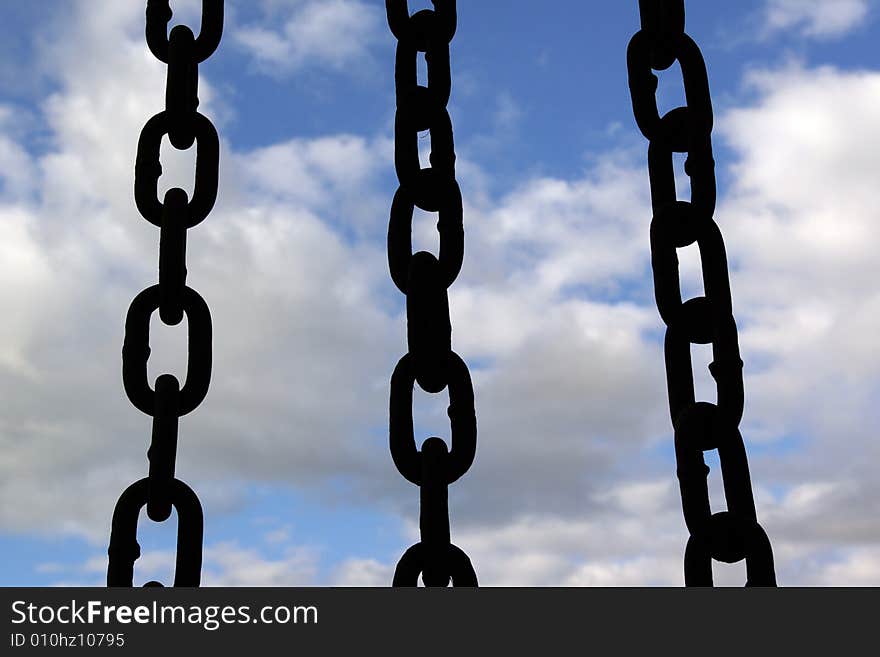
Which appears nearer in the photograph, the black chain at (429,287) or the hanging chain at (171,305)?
the black chain at (429,287)

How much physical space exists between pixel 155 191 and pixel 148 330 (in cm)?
30

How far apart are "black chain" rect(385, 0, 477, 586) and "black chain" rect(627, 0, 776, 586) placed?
→ 0.38 meters

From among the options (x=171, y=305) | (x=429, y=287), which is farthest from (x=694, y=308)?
(x=171, y=305)

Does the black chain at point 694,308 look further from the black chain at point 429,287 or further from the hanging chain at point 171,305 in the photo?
the hanging chain at point 171,305

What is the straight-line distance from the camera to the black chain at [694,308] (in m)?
2.10

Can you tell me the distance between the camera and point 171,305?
2285 mm

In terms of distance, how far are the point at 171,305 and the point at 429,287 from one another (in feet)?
1.70

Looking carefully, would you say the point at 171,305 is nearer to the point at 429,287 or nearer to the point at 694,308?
the point at 429,287

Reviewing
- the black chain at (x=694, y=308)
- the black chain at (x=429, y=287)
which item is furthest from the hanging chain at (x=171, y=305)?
the black chain at (x=694, y=308)

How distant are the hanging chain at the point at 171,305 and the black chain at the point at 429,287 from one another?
41cm

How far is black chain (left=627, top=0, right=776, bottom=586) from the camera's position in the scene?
82.7 inches
